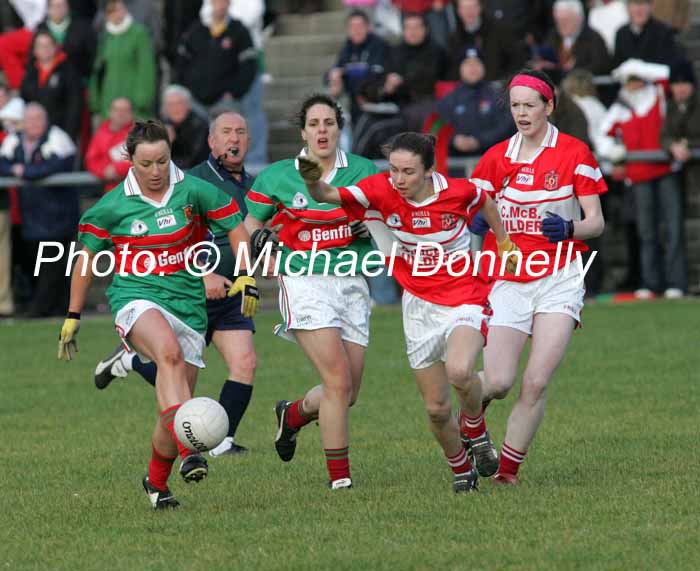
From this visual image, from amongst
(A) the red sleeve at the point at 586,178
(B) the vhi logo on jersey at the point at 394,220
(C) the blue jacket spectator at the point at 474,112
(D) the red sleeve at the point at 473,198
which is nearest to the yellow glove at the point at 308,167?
(B) the vhi logo on jersey at the point at 394,220

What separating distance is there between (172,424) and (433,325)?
145 centimetres

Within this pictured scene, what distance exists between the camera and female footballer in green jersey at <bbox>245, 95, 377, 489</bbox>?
8820 mm

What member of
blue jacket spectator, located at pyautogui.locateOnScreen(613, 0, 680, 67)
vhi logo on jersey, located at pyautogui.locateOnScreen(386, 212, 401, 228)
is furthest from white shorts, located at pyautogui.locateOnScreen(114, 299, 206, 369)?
blue jacket spectator, located at pyautogui.locateOnScreen(613, 0, 680, 67)

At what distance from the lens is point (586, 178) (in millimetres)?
8641

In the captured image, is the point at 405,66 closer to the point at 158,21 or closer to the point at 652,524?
the point at 158,21

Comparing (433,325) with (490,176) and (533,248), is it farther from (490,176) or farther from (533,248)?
(490,176)

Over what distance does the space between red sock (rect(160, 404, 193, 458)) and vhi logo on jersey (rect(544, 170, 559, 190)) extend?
2.22 meters

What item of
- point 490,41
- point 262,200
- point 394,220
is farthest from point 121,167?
point 394,220

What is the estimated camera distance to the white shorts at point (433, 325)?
859 cm

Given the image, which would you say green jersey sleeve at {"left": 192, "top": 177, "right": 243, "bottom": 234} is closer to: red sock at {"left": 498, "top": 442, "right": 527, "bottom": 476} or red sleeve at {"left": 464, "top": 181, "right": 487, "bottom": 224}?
red sleeve at {"left": 464, "top": 181, "right": 487, "bottom": 224}

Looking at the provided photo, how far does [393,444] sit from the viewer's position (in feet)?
34.4

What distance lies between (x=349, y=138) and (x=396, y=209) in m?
10.5

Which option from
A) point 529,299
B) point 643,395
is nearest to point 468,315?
point 529,299

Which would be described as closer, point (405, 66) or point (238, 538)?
point (238, 538)
